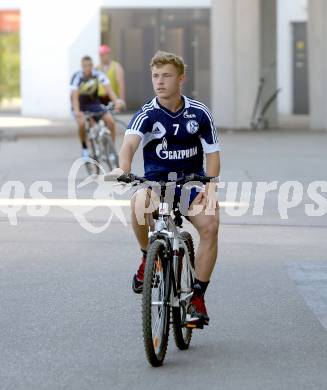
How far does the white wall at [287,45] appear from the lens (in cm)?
4788

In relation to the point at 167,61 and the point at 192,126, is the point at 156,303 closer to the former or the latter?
the point at 192,126

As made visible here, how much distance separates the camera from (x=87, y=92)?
20.0m

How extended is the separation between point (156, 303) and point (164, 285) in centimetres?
14

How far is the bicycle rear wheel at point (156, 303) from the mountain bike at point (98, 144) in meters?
12.5

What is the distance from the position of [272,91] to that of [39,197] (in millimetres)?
18211

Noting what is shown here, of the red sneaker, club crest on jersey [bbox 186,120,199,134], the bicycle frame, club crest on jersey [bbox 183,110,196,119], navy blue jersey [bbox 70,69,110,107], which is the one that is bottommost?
the red sneaker

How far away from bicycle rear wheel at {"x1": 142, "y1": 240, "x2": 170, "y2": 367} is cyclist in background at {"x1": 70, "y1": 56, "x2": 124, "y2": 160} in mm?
12509

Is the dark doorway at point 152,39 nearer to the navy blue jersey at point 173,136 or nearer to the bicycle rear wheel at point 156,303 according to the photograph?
the navy blue jersey at point 173,136

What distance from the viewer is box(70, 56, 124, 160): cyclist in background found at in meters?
19.9

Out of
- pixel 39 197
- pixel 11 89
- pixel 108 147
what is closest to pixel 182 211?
pixel 39 197

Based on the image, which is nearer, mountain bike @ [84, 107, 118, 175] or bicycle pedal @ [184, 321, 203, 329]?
bicycle pedal @ [184, 321, 203, 329]

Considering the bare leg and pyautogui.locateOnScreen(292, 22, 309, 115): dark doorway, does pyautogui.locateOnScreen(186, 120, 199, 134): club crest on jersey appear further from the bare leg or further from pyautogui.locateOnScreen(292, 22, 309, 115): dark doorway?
pyautogui.locateOnScreen(292, 22, 309, 115): dark doorway

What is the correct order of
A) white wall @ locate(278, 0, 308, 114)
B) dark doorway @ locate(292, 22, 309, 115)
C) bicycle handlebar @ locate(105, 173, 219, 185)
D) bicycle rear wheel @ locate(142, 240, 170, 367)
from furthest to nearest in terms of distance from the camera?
1. white wall @ locate(278, 0, 308, 114)
2. dark doorway @ locate(292, 22, 309, 115)
3. bicycle handlebar @ locate(105, 173, 219, 185)
4. bicycle rear wheel @ locate(142, 240, 170, 367)

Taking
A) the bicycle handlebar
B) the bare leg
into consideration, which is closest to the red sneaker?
the bare leg
